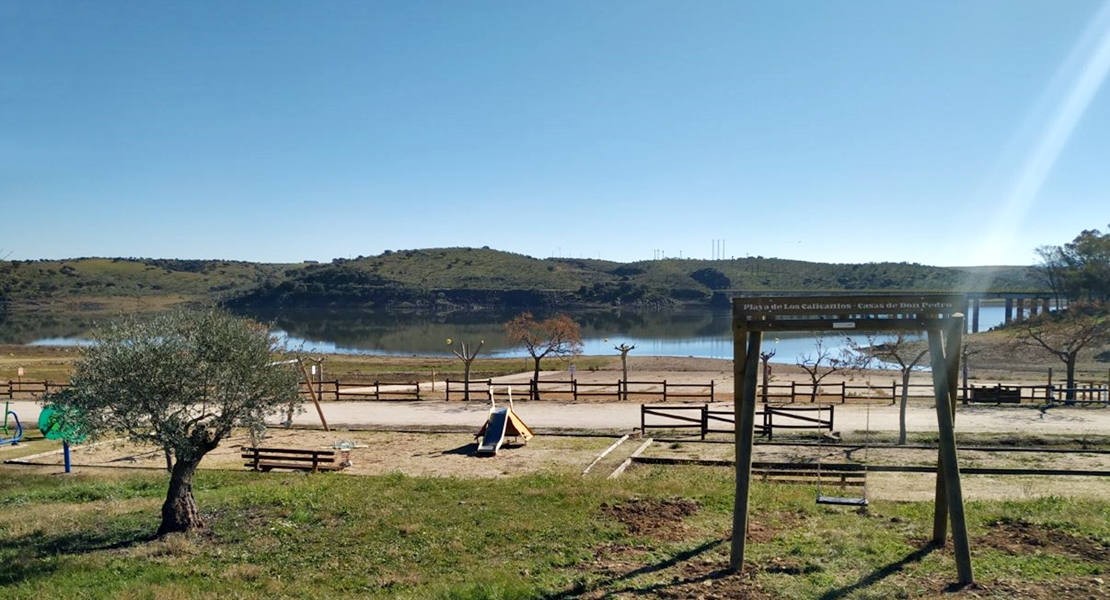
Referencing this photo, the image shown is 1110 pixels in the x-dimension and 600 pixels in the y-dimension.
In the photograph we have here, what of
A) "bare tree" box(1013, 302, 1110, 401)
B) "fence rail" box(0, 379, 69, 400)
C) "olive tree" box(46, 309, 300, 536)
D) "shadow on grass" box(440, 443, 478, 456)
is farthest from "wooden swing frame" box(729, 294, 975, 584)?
"fence rail" box(0, 379, 69, 400)

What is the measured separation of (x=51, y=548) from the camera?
11547 millimetres

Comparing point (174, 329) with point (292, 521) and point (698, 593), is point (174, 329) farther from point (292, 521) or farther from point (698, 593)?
point (698, 593)

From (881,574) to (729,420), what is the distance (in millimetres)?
13219

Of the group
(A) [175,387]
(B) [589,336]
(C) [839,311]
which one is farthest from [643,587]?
(B) [589,336]

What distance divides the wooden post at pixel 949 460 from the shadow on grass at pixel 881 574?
1.70 ft

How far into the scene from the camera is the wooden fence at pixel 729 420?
73.4ft

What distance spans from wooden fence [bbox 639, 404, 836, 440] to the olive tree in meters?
12.9

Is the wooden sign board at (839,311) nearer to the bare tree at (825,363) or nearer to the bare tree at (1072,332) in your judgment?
the bare tree at (825,363)

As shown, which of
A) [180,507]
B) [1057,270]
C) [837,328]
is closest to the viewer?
[837,328]

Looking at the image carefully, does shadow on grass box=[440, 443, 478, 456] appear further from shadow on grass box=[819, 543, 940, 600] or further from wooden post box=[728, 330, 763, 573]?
shadow on grass box=[819, 543, 940, 600]

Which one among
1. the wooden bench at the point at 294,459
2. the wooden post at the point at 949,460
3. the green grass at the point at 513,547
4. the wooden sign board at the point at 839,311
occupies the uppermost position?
the wooden sign board at the point at 839,311

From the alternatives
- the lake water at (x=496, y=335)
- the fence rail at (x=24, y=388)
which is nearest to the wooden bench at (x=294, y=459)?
the fence rail at (x=24, y=388)

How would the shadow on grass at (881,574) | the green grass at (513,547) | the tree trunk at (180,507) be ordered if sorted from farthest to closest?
the tree trunk at (180,507)
the green grass at (513,547)
the shadow on grass at (881,574)

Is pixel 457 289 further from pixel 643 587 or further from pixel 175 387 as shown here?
pixel 643 587
